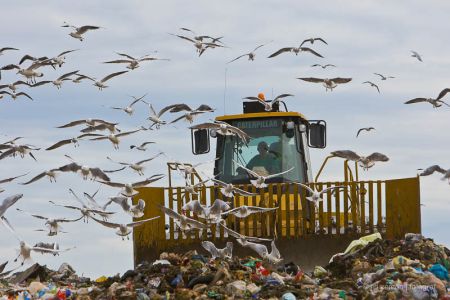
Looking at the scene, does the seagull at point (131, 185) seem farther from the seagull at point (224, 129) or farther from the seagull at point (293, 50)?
the seagull at point (293, 50)

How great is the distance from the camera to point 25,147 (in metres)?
15.2

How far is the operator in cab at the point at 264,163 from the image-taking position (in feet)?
49.5

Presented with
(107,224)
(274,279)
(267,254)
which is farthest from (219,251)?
(274,279)

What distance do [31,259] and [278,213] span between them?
449 centimetres

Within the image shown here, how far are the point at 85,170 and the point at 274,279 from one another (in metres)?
4.07

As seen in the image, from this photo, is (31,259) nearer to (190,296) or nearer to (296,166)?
(190,296)

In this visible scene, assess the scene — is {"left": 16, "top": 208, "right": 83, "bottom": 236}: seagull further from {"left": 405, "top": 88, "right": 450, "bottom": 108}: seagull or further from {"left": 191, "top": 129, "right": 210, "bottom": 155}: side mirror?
{"left": 405, "top": 88, "right": 450, "bottom": 108}: seagull

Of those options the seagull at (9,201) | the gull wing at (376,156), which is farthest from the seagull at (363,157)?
the seagull at (9,201)

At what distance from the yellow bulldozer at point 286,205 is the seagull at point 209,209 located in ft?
3.00

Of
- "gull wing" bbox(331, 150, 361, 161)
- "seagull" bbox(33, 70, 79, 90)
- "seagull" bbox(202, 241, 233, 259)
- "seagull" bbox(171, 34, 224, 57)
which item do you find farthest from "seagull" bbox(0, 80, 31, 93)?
"gull wing" bbox(331, 150, 361, 161)

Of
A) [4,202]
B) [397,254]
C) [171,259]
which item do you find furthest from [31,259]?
[397,254]

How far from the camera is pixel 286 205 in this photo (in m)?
15.1

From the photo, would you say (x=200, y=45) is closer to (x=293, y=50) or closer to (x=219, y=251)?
(x=293, y=50)

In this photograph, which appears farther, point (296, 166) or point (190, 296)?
point (296, 166)
